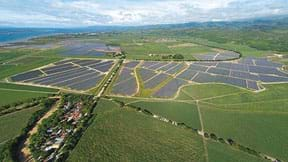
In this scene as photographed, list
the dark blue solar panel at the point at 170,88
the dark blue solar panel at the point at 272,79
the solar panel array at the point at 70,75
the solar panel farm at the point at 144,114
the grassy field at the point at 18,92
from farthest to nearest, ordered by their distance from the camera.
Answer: the dark blue solar panel at the point at 272,79, the solar panel array at the point at 70,75, the dark blue solar panel at the point at 170,88, the grassy field at the point at 18,92, the solar panel farm at the point at 144,114

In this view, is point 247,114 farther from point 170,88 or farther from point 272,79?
point 272,79

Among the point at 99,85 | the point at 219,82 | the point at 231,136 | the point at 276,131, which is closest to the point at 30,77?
the point at 99,85

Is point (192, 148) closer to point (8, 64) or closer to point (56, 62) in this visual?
point (56, 62)

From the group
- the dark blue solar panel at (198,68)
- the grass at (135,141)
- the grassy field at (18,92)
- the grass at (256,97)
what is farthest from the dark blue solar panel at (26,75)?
the grass at (256,97)

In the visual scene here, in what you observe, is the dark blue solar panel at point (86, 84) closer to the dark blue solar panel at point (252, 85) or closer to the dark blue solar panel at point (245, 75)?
the dark blue solar panel at point (252, 85)

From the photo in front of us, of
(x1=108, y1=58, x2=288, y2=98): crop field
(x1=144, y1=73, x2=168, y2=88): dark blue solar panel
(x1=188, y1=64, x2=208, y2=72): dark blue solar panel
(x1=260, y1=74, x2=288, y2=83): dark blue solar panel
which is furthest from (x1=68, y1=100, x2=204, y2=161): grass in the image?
(x1=188, y1=64, x2=208, y2=72): dark blue solar panel

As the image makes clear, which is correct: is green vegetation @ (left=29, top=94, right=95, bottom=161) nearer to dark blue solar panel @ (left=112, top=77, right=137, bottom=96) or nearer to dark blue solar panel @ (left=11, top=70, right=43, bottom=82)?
dark blue solar panel @ (left=112, top=77, right=137, bottom=96)
